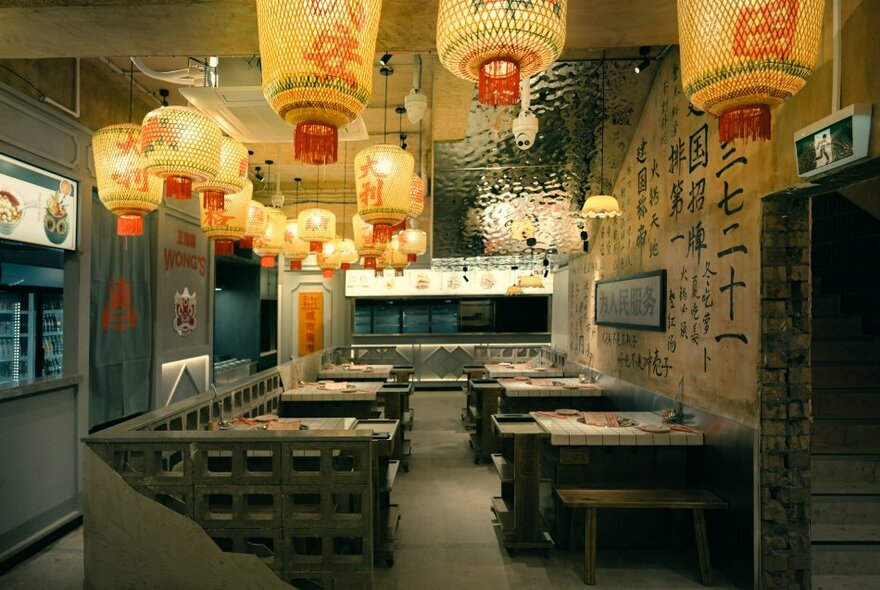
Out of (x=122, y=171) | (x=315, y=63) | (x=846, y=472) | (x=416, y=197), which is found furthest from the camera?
(x=416, y=197)

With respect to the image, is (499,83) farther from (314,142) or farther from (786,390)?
(786,390)

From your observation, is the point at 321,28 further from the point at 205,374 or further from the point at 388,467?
the point at 205,374

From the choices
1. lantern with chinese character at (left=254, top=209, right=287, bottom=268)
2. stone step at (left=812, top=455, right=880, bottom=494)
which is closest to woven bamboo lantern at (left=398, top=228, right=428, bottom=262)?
lantern with chinese character at (left=254, top=209, right=287, bottom=268)

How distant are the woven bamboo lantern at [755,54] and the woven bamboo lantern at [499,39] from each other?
1.86 feet

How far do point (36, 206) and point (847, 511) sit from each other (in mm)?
6289

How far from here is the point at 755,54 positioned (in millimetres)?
1837

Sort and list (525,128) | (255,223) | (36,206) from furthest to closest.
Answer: (255,223)
(525,128)
(36,206)

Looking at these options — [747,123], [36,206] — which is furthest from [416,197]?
[747,123]

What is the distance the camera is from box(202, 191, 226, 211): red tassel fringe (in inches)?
129

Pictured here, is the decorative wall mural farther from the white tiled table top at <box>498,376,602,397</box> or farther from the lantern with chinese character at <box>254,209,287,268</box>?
the white tiled table top at <box>498,376,602,397</box>

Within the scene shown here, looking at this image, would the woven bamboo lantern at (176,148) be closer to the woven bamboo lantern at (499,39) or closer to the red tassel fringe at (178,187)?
the red tassel fringe at (178,187)

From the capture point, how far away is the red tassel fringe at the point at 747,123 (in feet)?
6.31

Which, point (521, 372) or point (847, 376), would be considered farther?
point (521, 372)

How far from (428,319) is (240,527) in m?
10.4
